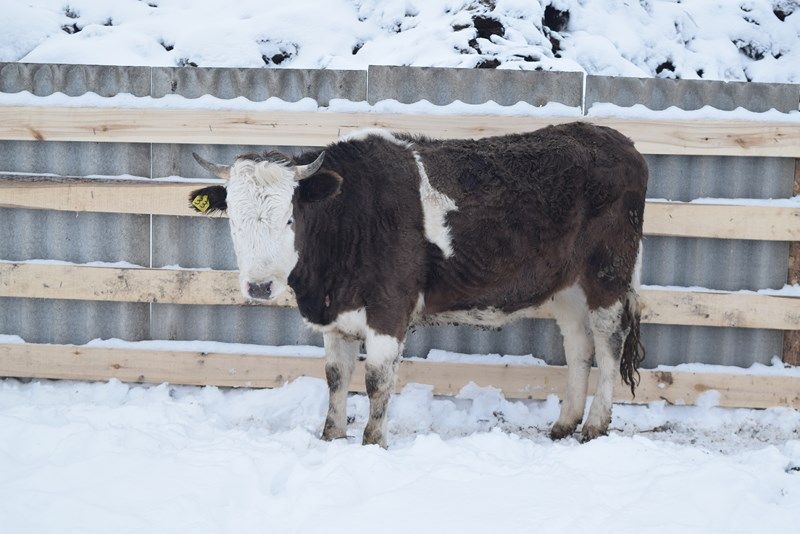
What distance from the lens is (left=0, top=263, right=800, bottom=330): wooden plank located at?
6.21 m

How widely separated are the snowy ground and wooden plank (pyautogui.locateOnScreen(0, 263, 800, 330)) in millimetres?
1205

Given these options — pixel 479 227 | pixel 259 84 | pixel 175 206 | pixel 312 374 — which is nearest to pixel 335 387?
pixel 312 374

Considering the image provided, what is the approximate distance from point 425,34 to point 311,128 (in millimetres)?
3841

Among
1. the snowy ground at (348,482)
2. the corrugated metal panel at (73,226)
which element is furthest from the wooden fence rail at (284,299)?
the snowy ground at (348,482)

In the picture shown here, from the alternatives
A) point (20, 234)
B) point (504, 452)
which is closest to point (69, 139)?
point (20, 234)

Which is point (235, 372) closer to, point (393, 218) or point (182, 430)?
point (182, 430)

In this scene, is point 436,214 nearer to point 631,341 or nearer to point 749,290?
point 631,341

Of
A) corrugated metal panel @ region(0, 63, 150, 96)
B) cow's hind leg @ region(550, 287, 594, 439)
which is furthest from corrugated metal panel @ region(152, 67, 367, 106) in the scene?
cow's hind leg @ region(550, 287, 594, 439)

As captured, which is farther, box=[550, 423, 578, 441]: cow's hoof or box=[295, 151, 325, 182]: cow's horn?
box=[550, 423, 578, 441]: cow's hoof

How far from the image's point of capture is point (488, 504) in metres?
3.79

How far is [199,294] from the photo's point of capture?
6.39 m

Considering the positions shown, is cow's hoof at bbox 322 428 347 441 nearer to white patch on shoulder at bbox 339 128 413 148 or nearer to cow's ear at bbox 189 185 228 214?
cow's ear at bbox 189 185 228 214

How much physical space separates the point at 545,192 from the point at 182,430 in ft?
9.46

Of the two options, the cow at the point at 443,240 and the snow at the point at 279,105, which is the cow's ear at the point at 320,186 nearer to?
the cow at the point at 443,240
